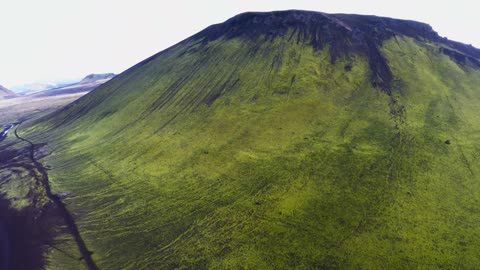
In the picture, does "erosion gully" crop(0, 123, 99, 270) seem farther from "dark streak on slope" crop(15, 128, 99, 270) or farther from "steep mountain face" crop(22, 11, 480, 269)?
"steep mountain face" crop(22, 11, 480, 269)

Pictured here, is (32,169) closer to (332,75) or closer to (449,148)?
(332,75)

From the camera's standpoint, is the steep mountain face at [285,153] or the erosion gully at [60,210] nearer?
the steep mountain face at [285,153]

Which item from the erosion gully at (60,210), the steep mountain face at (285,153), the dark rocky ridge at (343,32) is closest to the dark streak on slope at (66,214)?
the erosion gully at (60,210)

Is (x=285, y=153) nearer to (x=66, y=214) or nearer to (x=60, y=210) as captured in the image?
(x=66, y=214)

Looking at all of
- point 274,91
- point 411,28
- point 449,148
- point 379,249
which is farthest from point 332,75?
point 379,249

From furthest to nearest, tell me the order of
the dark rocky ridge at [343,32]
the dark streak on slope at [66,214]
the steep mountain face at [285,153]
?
1. the dark rocky ridge at [343,32]
2. the dark streak on slope at [66,214]
3. the steep mountain face at [285,153]

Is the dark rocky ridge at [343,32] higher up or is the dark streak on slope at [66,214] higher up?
the dark rocky ridge at [343,32]

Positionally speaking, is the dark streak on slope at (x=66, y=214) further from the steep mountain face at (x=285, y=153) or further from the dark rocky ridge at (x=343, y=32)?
the dark rocky ridge at (x=343, y=32)

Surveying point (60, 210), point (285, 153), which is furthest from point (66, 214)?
point (285, 153)
